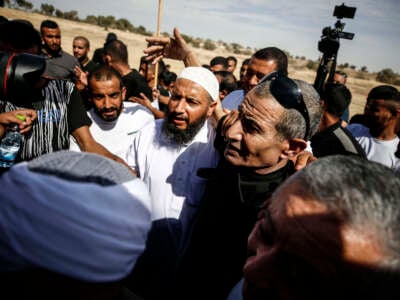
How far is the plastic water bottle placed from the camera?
191cm

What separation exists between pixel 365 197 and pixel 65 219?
87 cm

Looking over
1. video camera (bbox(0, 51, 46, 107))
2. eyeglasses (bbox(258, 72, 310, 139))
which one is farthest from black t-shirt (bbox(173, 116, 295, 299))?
video camera (bbox(0, 51, 46, 107))

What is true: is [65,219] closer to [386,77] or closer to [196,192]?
[196,192]

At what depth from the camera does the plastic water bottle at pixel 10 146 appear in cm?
191

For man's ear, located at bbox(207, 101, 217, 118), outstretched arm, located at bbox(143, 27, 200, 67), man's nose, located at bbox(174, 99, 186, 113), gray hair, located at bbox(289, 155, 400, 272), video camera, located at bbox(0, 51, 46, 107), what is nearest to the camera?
gray hair, located at bbox(289, 155, 400, 272)

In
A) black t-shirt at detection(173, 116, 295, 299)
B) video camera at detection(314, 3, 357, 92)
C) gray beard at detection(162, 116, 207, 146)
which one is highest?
video camera at detection(314, 3, 357, 92)

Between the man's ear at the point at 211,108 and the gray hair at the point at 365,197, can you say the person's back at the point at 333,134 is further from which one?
the gray hair at the point at 365,197

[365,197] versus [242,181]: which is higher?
[365,197]

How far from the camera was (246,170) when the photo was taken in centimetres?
177

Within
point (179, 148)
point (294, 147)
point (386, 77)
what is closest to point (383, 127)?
point (294, 147)

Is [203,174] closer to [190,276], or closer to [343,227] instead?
[190,276]

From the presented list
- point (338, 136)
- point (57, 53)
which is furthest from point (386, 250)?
point (57, 53)

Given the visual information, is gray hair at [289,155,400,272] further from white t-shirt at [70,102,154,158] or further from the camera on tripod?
the camera on tripod

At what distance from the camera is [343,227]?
701 millimetres
